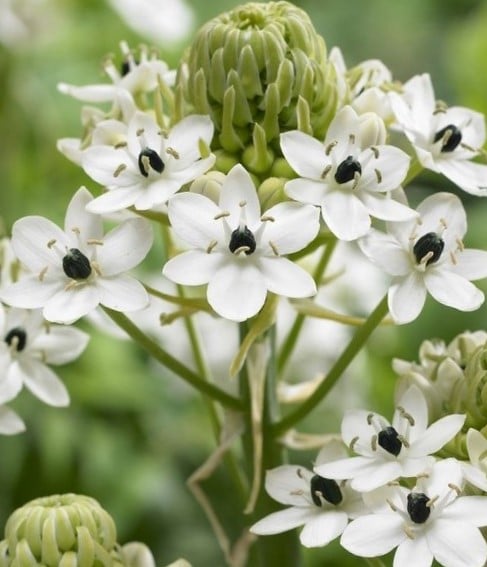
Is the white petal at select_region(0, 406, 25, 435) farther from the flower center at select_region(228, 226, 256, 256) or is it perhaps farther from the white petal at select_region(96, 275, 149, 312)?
the flower center at select_region(228, 226, 256, 256)

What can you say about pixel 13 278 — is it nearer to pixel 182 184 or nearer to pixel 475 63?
pixel 182 184

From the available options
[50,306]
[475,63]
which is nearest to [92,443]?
[475,63]

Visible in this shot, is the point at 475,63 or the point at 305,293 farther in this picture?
the point at 475,63

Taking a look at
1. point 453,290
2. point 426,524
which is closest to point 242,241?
point 453,290

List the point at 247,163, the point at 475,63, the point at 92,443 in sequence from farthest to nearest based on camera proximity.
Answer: the point at 475,63, the point at 92,443, the point at 247,163

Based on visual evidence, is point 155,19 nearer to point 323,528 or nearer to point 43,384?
point 43,384

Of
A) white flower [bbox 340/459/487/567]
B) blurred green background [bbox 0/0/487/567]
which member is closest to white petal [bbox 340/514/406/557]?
white flower [bbox 340/459/487/567]

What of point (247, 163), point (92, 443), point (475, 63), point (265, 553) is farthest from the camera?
point (475, 63)
